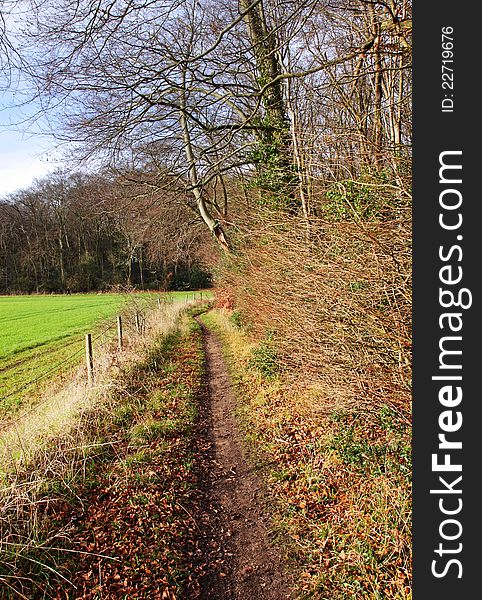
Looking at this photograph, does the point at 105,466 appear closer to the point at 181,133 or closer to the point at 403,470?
the point at 403,470

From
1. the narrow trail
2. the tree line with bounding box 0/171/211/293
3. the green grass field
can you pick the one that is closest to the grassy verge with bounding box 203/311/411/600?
the narrow trail

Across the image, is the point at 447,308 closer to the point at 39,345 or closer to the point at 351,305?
the point at 351,305

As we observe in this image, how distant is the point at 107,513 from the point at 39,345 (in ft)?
57.3

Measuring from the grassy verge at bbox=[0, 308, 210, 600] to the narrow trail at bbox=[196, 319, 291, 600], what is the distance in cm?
23

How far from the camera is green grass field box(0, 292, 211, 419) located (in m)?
12.5

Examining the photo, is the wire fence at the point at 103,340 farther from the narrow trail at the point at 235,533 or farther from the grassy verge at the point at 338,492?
the grassy verge at the point at 338,492

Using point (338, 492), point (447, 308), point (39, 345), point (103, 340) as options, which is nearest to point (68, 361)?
point (103, 340)

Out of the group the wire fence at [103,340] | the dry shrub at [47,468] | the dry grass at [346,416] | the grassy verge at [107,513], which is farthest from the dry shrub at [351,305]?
the wire fence at [103,340]

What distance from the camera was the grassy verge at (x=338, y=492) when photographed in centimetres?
372

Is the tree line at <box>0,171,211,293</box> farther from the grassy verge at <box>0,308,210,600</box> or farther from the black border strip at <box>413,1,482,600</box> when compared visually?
the black border strip at <box>413,1,482,600</box>

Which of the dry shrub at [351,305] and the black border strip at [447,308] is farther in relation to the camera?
the dry shrub at [351,305]

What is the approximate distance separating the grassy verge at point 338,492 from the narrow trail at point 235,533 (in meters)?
0.19

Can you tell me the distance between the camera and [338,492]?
5.02 meters

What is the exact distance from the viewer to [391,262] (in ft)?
12.6
